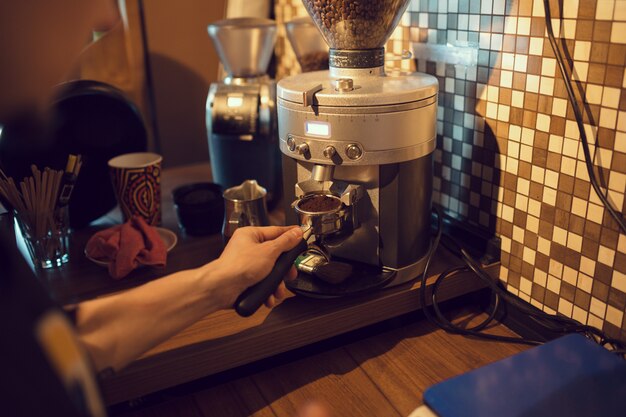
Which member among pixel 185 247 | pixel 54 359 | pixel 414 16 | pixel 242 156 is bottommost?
pixel 185 247

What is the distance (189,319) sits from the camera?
702 millimetres

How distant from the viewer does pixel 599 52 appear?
763mm

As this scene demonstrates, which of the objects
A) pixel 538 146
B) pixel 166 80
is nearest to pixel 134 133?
pixel 166 80

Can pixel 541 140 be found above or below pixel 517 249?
above

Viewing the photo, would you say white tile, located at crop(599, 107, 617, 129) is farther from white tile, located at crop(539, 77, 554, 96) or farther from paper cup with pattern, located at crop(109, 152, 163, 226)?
paper cup with pattern, located at crop(109, 152, 163, 226)

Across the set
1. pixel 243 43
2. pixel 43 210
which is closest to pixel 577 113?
pixel 243 43

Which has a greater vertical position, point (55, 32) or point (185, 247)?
point (55, 32)

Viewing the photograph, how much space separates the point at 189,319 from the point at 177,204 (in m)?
0.47

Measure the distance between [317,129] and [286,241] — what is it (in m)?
0.17

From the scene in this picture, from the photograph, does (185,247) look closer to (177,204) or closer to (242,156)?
(177,204)

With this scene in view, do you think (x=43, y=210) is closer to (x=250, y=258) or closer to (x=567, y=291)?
(x=250, y=258)

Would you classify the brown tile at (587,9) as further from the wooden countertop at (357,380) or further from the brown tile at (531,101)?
the wooden countertop at (357,380)

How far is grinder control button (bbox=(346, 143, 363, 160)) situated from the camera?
0.84 metres

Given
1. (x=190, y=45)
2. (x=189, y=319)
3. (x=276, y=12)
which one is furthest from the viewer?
(x=190, y=45)
